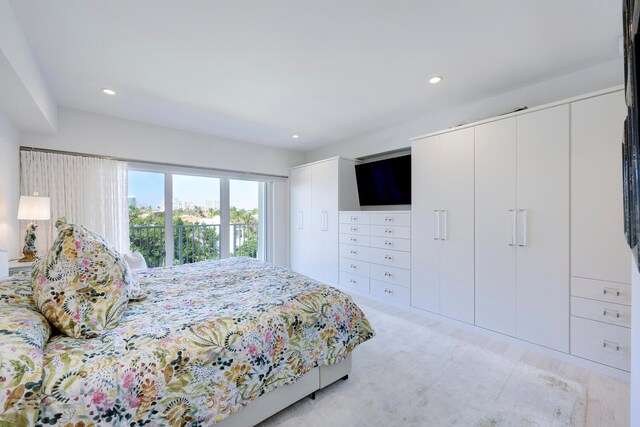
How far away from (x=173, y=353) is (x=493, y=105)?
356 centimetres

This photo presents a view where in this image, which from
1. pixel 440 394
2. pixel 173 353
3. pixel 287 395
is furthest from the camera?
pixel 440 394

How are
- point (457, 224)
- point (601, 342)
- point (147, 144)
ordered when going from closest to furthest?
point (601, 342) → point (457, 224) → point (147, 144)

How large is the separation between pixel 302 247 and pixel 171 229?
2.22 m

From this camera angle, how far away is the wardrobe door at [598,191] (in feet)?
6.31

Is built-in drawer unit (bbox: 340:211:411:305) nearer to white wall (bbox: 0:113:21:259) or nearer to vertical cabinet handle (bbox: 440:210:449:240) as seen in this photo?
vertical cabinet handle (bbox: 440:210:449:240)

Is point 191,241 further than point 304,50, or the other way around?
point 191,241

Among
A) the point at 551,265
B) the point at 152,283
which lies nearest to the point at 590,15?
the point at 551,265

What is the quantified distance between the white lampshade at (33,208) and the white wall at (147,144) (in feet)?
2.58

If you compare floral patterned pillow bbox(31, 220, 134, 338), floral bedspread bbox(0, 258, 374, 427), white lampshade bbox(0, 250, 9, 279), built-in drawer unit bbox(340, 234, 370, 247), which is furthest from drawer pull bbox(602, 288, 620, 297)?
white lampshade bbox(0, 250, 9, 279)

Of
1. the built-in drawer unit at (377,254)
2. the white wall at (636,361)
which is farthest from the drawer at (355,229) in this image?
the white wall at (636,361)

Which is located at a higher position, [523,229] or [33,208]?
[33,208]

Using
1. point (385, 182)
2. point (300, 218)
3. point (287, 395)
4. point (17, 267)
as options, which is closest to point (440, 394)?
point (287, 395)

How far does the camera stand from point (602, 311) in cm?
199

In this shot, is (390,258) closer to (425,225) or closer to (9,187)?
(425,225)
